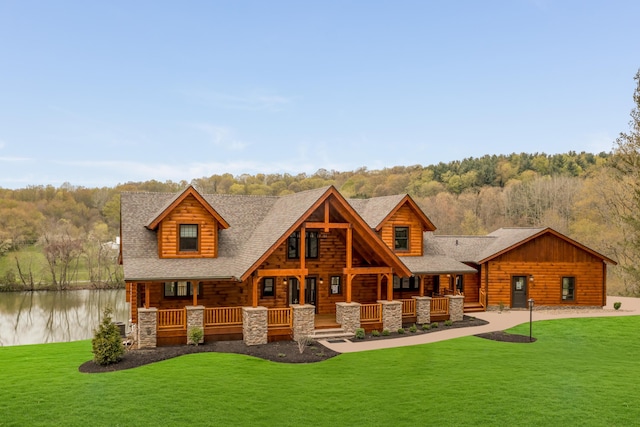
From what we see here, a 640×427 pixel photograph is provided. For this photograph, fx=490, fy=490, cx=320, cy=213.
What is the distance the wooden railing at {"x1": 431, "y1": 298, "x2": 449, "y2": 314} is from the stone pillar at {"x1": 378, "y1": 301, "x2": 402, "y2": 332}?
117 inches

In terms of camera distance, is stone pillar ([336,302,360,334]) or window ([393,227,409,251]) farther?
window ([393,227,409,251])

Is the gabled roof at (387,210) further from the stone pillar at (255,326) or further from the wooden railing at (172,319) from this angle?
the wooden railing at (172,319)

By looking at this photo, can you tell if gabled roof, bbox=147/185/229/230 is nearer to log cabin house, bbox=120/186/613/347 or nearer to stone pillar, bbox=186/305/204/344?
log cabin house, bbox=120/186/613/347

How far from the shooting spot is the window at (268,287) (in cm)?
2040

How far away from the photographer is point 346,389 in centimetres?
1214

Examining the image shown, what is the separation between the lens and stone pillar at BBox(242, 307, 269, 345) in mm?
17641

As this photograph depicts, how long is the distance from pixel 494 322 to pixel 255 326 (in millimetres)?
11265

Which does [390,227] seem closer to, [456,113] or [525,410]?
[525,410]

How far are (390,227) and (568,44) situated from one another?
1914 centimetres

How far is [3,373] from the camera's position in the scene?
44.8 feet

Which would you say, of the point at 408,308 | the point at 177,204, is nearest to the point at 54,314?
the point at 177,204

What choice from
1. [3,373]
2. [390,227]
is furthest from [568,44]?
[3,373]

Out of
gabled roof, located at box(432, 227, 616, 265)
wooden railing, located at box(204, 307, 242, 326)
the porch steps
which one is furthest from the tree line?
wooden railing, located at box(204, 307, 242, 326)

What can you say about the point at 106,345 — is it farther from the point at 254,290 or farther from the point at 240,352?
the point at 254,290
